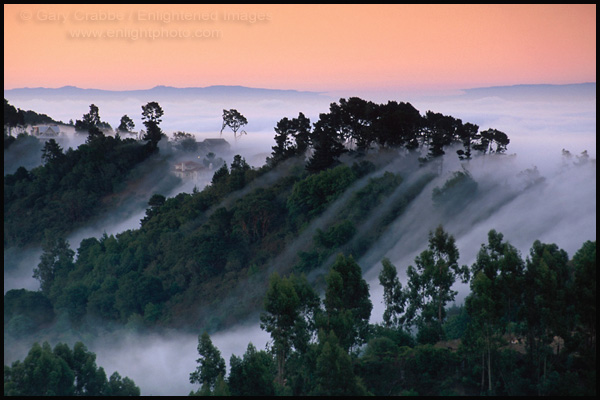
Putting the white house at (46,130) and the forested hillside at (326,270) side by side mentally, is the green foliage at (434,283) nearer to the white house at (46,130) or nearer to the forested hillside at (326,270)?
the forested hillside at (326,270)

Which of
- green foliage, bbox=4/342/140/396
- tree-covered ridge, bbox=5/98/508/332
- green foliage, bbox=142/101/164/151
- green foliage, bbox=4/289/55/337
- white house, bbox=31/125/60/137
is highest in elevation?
white house, bbox=31/125/60/137

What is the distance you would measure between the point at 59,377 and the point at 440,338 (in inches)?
479

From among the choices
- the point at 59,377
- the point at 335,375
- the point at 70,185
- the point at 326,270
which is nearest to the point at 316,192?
the point at 326,270

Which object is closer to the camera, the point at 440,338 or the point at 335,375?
the point at 335,375

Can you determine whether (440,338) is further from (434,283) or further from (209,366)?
(209,366)

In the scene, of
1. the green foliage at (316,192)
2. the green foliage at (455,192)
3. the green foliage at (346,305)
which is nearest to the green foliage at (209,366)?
the green foliage at (346,305)

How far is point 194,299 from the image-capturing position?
115 feet

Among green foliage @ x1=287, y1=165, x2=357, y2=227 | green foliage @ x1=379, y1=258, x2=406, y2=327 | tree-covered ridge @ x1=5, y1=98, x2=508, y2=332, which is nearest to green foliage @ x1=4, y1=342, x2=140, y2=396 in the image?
green foliage @ x1=379, y1=258, x2=406, y2=327

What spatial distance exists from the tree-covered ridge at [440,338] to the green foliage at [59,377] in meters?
3.23

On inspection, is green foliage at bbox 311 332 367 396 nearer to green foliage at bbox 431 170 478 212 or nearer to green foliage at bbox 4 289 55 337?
green foliage at bbox 431 170 478 212

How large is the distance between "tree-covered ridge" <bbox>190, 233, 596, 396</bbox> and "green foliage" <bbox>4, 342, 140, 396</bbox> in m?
3.23

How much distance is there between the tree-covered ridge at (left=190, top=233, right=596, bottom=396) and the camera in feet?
59.1

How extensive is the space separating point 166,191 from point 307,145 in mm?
20420

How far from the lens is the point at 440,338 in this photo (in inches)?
870
